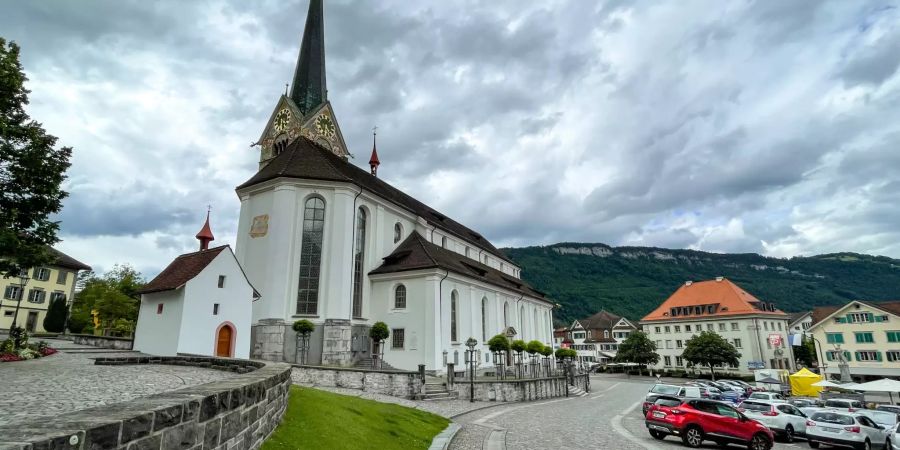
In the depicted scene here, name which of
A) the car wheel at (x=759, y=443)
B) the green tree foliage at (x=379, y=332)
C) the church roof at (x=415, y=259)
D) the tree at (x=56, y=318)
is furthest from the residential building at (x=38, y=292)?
the car wheel at (x=759, y=443)

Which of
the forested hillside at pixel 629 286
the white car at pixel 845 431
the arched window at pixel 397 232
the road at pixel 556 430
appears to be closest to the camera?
the road at pixel 556 430

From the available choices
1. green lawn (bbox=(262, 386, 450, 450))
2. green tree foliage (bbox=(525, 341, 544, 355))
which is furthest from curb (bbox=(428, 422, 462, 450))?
green tree foliage (bbox=(525, 341, 544, 355))

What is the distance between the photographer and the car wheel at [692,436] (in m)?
16.6

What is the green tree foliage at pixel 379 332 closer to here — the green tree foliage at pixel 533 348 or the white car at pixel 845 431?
the green tree foliage at pixel 533 348

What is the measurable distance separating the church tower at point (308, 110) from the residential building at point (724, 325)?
5821 centimetres

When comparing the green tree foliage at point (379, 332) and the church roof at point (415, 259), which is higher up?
the church roof at point (415, 259)

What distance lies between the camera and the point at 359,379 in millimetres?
22578

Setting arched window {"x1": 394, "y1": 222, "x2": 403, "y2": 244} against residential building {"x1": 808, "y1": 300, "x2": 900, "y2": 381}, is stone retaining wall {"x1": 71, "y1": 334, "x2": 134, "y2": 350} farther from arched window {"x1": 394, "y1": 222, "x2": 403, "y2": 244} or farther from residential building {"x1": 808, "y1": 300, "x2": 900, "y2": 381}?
residential building {"x1": 808, "y1": 300, "x2": 900, "y2": 381}

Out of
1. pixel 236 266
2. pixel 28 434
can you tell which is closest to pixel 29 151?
pixel 236 266

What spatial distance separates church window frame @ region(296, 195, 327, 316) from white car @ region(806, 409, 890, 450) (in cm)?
2732

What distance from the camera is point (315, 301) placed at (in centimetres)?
3253

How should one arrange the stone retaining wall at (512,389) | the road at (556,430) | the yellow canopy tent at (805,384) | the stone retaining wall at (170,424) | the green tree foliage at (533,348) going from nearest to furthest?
the stone retaining wall at (170,424) → the road at (556,430) → the stone retaining wall at (512,389) → the yellow canopy tent at (805,384) → the green tree foliage at (533,348)

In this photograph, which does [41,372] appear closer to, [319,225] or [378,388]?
[378,388]

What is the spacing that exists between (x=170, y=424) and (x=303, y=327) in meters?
26.2
